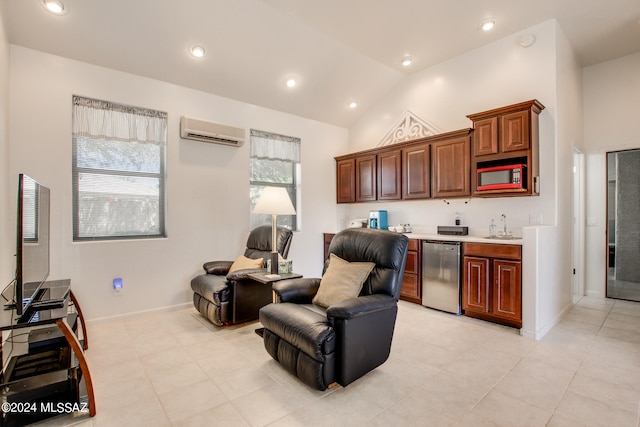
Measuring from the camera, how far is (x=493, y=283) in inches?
133

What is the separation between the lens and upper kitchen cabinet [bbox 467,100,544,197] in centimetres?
337

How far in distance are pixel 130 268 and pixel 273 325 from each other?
2.23 metres

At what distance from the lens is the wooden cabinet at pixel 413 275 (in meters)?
4.07

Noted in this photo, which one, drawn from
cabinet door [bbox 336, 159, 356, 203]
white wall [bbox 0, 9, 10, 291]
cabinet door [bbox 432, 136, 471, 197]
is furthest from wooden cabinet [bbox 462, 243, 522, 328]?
white wall [bbox 0, 9, 10, 291]

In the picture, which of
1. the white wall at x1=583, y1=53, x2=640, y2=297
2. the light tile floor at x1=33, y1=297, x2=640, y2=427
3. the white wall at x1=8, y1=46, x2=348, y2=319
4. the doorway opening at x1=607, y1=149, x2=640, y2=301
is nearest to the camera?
the light tile floor at x1=33, y1=297, x2=640, y2=427

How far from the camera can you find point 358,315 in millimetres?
2086

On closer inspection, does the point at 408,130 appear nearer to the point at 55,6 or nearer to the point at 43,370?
the point at 55,6

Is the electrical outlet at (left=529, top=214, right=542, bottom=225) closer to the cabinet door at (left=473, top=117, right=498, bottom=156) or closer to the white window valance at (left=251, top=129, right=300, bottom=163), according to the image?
the cabinet door at (left=473, top=117, right=498, bottom=156)

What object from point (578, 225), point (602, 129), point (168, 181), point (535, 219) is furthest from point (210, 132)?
point (602, 129)

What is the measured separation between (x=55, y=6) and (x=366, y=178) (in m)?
4.14

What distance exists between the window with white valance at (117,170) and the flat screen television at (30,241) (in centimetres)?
92

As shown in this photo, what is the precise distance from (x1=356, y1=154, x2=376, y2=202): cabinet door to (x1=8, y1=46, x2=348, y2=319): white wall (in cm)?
83

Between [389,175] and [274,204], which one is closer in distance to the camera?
[274,204]

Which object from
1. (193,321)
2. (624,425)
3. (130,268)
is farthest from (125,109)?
(624,425)
